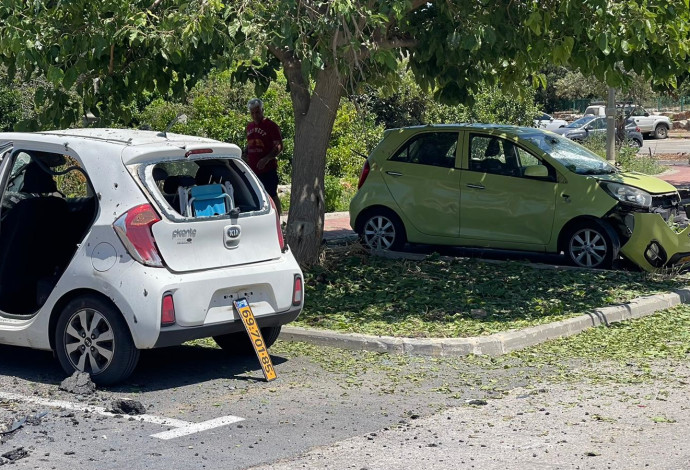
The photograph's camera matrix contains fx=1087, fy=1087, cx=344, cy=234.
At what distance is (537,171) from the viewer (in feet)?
42.8

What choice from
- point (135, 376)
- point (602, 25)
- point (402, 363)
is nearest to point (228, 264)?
point (135, 376)

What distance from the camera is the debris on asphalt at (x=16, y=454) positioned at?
6.05 meters

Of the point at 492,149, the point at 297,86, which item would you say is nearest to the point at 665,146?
the point at 492,149

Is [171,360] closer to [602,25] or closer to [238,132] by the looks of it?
[602,25]

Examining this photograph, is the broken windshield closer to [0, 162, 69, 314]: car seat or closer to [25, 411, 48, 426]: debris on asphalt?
[0, 162, 69, 314]: car seat

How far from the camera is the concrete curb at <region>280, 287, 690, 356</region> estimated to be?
28.9 ft

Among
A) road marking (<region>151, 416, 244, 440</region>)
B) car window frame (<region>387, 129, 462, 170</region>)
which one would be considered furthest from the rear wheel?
road marking (<region>151, 416, 244, 440</region>)

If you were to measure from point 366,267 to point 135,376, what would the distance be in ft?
15.7

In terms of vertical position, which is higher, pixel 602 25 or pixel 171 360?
pixel 602 25

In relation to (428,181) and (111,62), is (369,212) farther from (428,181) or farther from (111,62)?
(111,62)

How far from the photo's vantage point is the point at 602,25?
979cm

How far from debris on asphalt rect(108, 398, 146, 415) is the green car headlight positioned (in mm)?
7319

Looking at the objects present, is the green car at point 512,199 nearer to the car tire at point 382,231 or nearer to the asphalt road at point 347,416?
the car tire at point 382,231

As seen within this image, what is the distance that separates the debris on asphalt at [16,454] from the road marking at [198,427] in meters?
0.78
